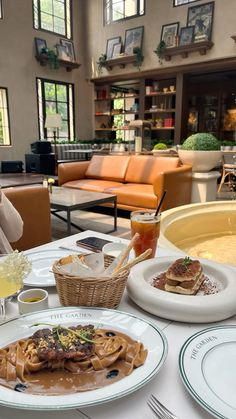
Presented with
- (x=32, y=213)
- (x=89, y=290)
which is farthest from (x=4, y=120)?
(x=89, y=290)

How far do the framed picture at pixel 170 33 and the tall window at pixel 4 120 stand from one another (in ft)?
13.8

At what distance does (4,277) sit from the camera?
78 cm

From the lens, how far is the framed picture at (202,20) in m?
7.26

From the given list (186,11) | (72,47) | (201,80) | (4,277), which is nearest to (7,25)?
(72,47)

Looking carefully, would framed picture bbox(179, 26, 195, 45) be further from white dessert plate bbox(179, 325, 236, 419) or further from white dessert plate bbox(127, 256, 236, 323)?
white dessert plate bbox(179, 325, 236, 419)

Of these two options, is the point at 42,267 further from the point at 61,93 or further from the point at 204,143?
the point at 61,93

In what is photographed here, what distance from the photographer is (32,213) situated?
8.47 feet

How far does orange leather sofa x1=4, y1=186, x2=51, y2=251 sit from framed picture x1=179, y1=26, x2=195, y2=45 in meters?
6.68

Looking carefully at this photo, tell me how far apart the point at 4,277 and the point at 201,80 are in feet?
32.2

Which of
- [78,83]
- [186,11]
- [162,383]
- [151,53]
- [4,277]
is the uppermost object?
[186,11]

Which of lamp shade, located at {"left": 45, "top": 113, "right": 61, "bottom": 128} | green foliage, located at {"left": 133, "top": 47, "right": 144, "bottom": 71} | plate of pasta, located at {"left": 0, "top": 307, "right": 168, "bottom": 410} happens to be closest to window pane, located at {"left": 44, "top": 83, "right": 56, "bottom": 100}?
lamp shade, located at {"left": 45, "top": 113, "right": 61, "bottom": 128}

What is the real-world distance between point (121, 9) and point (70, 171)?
20.8 ft

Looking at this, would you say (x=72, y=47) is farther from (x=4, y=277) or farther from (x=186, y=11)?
(x=4, y=277)

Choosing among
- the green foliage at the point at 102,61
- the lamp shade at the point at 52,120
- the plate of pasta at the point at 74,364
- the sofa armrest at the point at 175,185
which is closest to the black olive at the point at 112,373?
the plate of pasta at the point at 74,364
